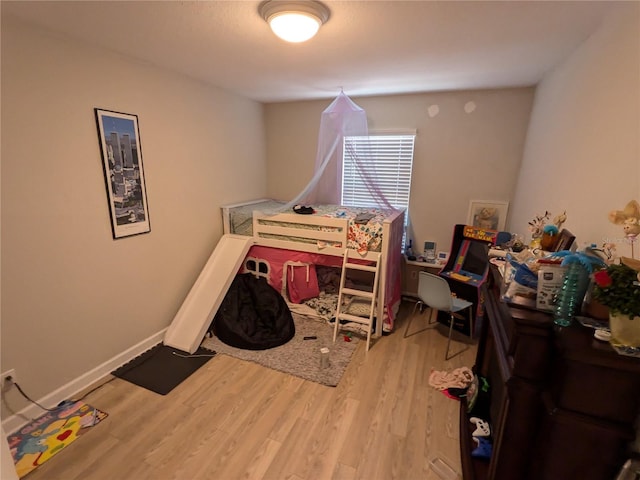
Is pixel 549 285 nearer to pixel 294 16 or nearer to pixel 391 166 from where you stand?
pixel 294 16

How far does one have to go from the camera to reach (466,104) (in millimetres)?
3143

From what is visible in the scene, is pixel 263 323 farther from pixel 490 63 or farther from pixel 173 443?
pixel 490 63

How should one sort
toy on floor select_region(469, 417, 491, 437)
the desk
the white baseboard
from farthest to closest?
1. the desk
2. the white baseboard
3. toy on floor select_region(469, 417, 491, 437)

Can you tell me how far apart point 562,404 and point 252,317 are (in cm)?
251

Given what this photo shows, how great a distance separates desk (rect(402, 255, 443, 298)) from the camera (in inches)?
137

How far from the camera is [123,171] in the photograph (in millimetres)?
2338

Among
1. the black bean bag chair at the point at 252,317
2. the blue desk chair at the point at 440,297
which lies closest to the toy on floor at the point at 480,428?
the blue desk chair at the point at 440,297

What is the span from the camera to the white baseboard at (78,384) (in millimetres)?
1898

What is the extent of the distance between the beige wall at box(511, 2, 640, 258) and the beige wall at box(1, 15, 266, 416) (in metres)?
3.05

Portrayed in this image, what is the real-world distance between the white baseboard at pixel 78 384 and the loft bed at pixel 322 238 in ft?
4.15

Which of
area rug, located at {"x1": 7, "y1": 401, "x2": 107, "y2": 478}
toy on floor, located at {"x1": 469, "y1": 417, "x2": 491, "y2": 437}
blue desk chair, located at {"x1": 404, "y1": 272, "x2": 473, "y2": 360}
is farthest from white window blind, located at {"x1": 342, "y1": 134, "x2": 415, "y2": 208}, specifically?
area rug, located at {"x1": 7, "y1": 401, "x2": 107, "y2": 478}

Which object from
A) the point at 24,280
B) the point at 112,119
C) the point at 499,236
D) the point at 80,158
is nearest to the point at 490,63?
the point at 499,236

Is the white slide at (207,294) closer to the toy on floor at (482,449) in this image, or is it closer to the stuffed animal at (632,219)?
the toy on floor at (482,449)

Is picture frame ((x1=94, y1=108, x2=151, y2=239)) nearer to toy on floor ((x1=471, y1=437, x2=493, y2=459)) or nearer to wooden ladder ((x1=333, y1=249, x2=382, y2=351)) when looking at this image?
wooden ladder ((x1=333, y1=249, x2=382, y2=351))
